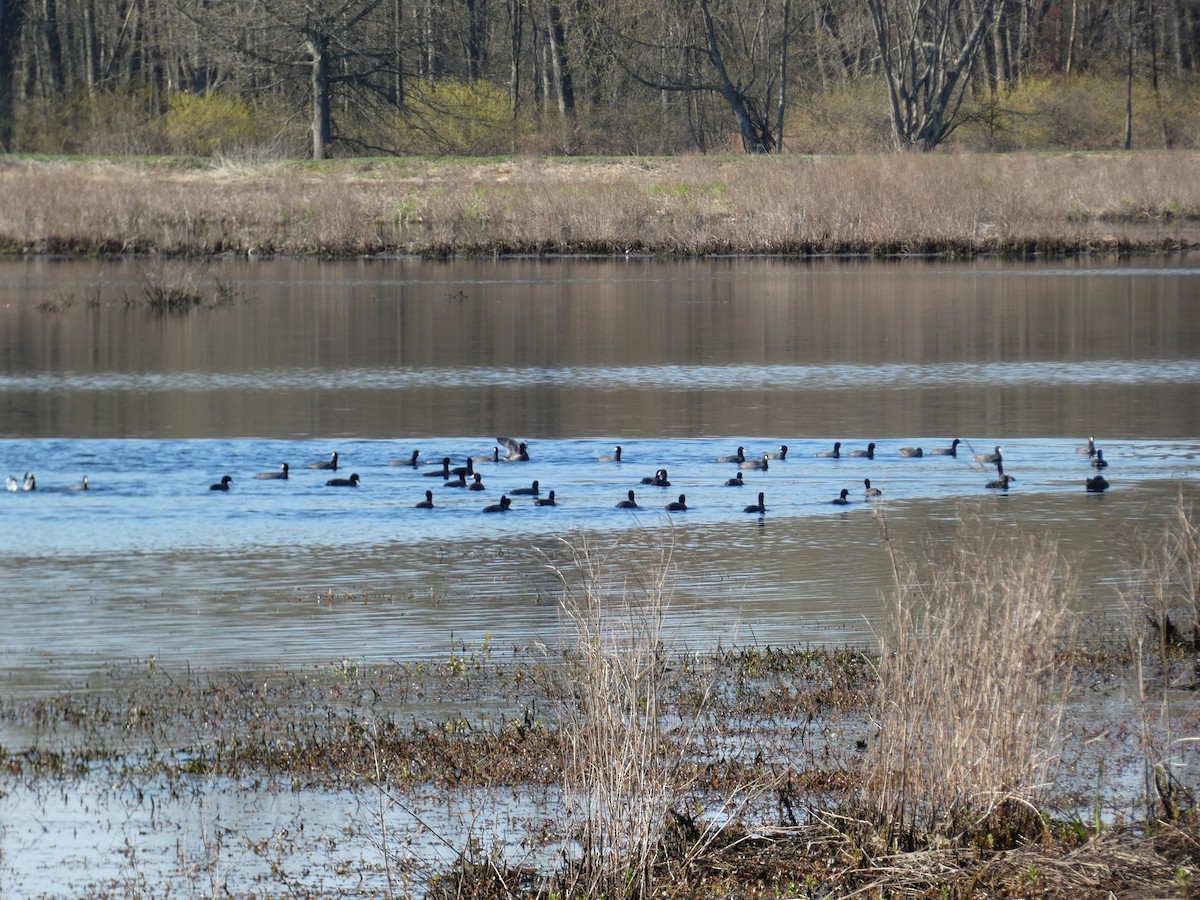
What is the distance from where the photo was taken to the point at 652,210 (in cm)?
4112

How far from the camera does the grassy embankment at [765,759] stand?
19.1ft

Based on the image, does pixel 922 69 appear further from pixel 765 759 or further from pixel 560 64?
pixel 765 759

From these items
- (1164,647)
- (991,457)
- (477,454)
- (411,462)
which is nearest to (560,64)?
(477,454)

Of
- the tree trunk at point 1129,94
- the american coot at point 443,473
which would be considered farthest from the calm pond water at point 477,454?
the tree trunk at point 1129,94

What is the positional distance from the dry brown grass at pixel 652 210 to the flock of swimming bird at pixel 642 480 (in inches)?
887

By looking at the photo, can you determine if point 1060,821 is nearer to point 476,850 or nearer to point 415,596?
point 476,850

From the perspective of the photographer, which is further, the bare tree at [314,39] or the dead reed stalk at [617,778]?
Answer: the bare tree at [314,39]

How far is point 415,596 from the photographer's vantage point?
1142 centimetres

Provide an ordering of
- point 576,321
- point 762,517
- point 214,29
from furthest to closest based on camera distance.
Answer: point 214,29, point 576,321, point 762,517

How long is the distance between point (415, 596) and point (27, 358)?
52.3 ft

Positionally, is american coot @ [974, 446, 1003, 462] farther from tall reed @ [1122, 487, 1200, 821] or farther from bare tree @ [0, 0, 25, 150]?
bare tree @ [0, 0, 25, 150]

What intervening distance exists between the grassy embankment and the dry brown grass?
102 feet

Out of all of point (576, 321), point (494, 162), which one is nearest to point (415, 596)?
point (576, 321)

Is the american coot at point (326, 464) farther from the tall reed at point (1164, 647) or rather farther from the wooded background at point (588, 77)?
the wooded background at point (588, 77)
